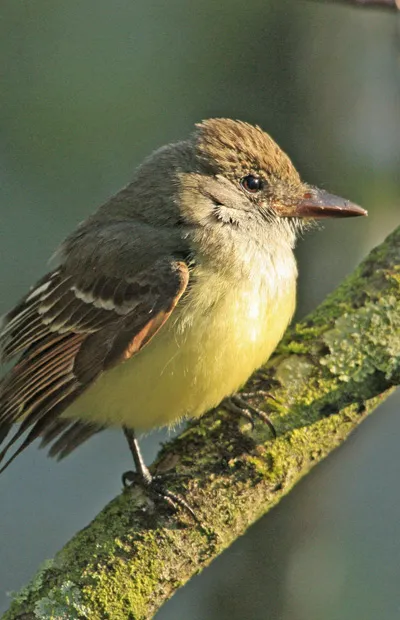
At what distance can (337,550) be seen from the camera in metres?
6.03

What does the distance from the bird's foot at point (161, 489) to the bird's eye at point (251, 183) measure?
146 centimetres

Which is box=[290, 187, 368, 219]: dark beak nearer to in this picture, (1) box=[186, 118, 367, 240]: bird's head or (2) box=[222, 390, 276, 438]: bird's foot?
(1) box=[186, 118, 367, 240]: bird's head

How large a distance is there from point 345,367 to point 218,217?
0.91 metres

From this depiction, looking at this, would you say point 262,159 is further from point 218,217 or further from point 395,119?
point 395,119

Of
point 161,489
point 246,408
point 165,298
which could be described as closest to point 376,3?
point 165,298

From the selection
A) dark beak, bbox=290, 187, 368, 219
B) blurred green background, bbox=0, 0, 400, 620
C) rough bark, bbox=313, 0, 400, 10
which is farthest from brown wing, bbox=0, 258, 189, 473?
blurred green background, bbox=0, 0, 400, 620

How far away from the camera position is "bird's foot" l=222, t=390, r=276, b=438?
4344 mm

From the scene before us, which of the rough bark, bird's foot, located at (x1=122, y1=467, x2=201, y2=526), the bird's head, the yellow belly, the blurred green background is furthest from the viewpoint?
the blurred green background

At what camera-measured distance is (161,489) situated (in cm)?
406

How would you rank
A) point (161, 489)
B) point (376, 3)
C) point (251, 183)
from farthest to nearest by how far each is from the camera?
point (251, 183)
point (161, 489)
point (376, 3)

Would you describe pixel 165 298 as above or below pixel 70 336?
above

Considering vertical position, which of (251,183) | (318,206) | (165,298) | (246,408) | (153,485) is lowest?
(153,485)

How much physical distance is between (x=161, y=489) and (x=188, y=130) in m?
3.07

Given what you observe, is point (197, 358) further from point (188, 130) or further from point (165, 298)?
point (188, 130)
